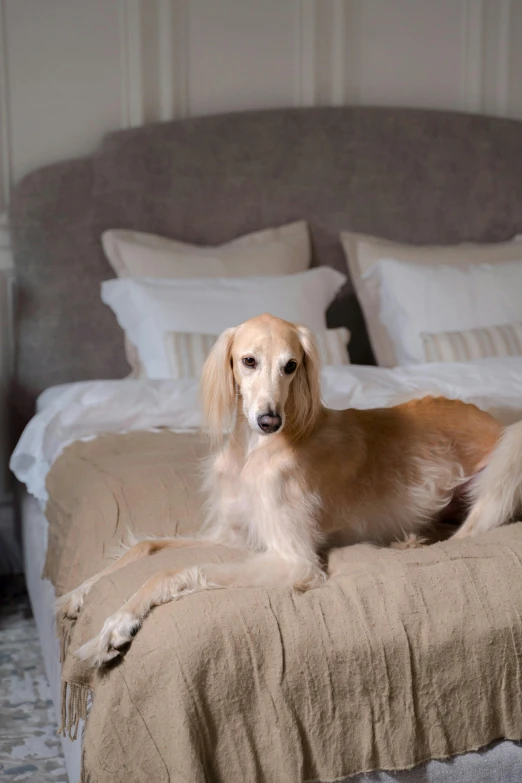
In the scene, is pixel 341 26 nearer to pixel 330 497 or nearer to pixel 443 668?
pixel 330 497

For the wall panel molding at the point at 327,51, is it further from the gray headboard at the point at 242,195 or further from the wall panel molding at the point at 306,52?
the gray headboard at the point at 242,195

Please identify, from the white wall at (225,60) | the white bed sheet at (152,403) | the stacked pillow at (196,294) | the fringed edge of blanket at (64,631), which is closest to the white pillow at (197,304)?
the stacked pillow at (196,294)

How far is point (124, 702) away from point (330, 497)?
0.50 metres

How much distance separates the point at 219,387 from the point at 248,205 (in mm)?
1949

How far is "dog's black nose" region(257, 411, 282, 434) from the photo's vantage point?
1450mm

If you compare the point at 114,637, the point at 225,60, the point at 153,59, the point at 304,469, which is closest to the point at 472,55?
the point at 225,60

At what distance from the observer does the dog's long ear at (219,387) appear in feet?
5.18

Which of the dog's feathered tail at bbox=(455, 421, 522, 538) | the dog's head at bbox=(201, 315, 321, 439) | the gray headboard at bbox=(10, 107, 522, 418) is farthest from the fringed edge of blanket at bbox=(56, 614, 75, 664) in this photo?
the gray headboard at bbox=(10, 107, 522, 418)

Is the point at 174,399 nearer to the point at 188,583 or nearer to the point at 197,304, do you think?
the point at 197,304

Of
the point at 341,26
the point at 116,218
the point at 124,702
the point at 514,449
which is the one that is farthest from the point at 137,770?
the point at 341,26

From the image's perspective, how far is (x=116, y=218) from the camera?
10.8 ft

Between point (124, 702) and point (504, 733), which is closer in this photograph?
point (124, 702)

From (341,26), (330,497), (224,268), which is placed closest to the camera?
(330,497)

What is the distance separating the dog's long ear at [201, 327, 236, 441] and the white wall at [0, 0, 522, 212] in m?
2.01
